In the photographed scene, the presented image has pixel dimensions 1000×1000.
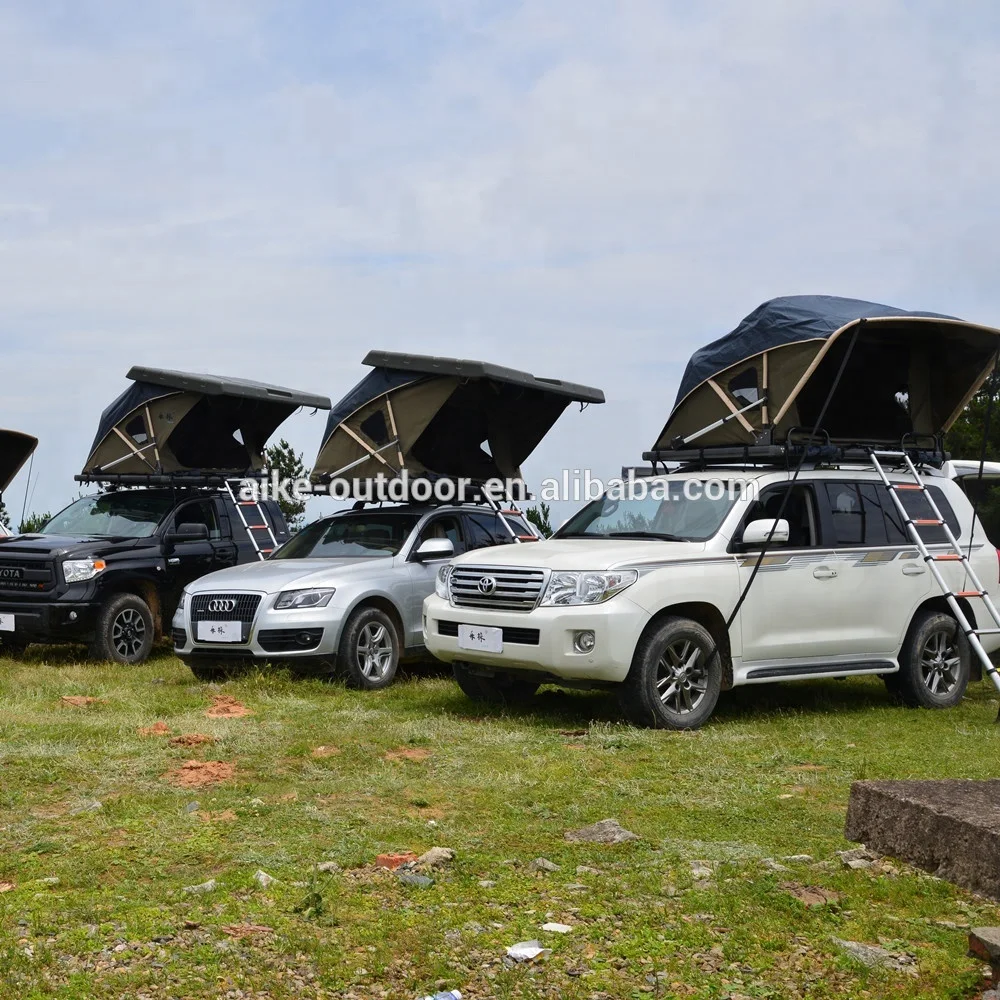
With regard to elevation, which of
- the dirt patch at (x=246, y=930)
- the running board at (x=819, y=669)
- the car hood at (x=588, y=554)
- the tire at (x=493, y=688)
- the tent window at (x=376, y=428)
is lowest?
the dirt patch at (x=246, y=930)

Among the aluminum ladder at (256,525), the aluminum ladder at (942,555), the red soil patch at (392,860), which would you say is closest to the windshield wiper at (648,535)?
the aluminum ladder at (942,555)

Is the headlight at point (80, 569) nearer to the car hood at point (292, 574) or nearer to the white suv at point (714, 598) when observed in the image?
the car hood at point (292, 574)

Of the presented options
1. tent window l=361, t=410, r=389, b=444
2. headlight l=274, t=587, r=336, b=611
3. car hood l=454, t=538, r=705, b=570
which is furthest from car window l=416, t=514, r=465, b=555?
car hood l=454, t=538, r=705, b=570

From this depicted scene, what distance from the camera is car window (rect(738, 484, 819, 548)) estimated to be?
9883 millimetres

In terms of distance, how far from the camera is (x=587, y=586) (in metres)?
8.90

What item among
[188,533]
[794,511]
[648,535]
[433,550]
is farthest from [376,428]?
[794,511]

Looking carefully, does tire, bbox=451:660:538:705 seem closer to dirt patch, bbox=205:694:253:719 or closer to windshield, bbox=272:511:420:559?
dirt patch, bbox=205:694:253:719

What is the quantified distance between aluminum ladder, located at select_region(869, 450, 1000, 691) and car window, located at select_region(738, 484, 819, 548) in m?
0.80

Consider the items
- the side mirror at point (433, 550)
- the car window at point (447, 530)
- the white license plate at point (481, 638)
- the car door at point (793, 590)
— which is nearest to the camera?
the white license plate at point (481, 638)

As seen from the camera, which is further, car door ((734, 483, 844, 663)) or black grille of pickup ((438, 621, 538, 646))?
car door ((734, 483, 844, 663))

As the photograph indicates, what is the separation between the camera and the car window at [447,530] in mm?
12500

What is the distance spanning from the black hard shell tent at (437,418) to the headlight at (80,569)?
2.41 metres

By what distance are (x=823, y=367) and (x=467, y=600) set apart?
367cm

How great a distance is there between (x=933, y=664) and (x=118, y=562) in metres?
8.04
